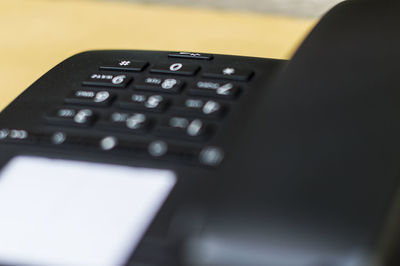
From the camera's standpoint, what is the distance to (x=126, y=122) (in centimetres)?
28

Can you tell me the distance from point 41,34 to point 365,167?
364 mm

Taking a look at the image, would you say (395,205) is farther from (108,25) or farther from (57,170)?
(108,25)

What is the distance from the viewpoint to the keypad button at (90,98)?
0.98ft

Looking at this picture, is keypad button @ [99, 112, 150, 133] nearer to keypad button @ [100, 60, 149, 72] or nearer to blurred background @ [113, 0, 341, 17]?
keypad button @ [100, 60, 149, 72]

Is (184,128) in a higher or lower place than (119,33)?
lower

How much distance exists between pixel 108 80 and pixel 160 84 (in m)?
0.03

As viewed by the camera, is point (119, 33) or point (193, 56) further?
point (119, 33)

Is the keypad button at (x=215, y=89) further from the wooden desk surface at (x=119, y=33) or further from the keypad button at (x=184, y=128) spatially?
the wooden desk surface at (x=119, y=33)

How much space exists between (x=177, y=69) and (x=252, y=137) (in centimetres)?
9

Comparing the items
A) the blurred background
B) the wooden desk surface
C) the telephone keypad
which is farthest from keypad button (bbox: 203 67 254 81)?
the blurred background

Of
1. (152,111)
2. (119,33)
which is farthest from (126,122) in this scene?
(119,33)

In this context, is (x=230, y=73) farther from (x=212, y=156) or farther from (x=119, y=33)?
(x=119, y=33)

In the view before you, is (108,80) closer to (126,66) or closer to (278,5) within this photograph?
(126,66)

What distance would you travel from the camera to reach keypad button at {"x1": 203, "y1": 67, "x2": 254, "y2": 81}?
0.30m
